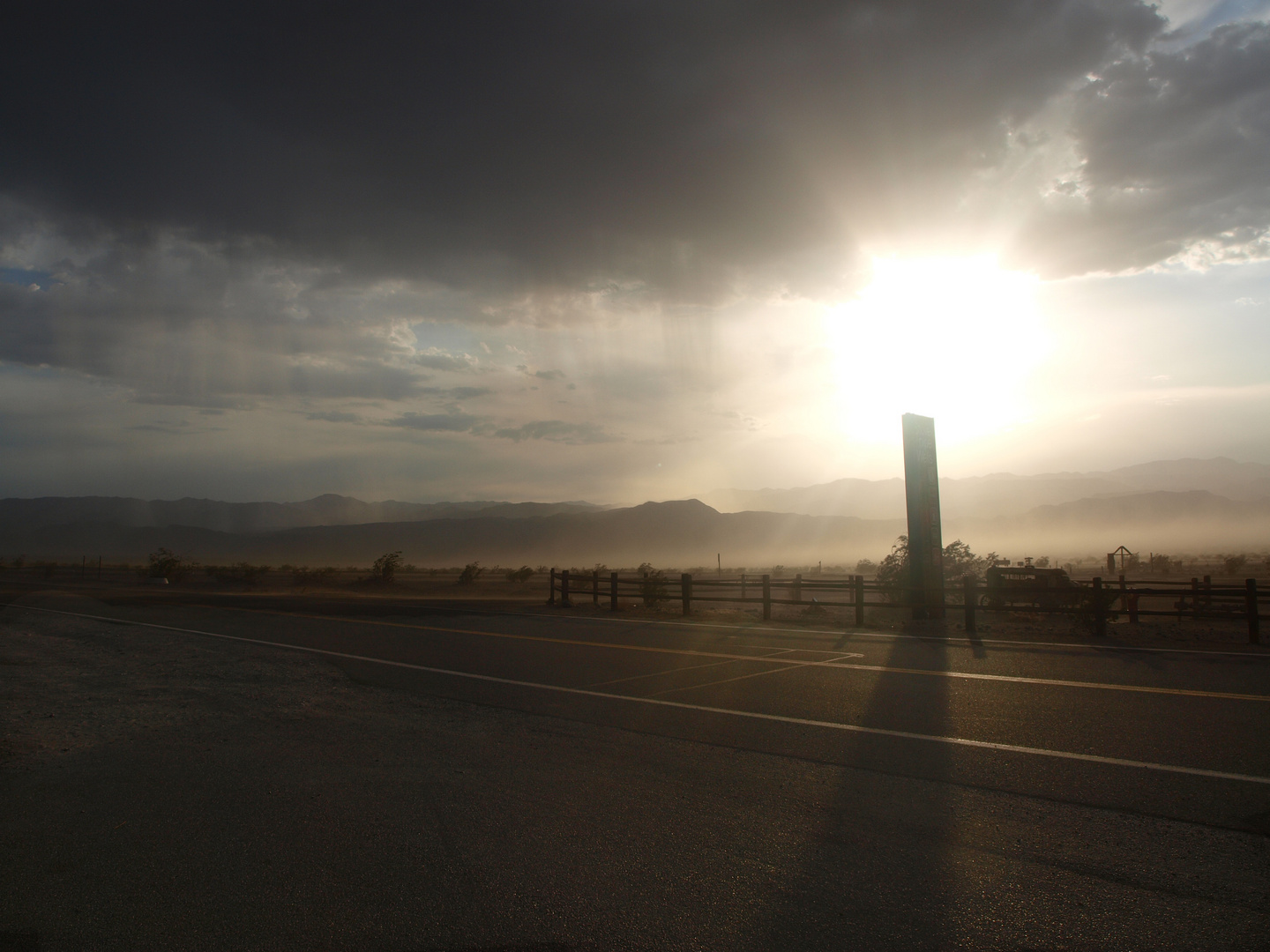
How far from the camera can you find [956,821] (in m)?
5.20

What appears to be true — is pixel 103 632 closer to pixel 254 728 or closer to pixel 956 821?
pixel 254 728

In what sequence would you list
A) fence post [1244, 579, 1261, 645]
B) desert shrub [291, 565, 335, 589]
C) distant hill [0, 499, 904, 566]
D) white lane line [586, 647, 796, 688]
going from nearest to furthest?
white lane line [586, 647, 796, 688]
fence post [1244, 579, 1261, 645]
desert shrub [291, 565, 335, 589]
distant hill [0, 499, 904, 566]

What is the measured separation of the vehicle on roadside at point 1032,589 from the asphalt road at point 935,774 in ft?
7.47

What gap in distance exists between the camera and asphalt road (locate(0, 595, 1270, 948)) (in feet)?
12.8

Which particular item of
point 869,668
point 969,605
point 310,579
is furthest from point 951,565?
point 310,579

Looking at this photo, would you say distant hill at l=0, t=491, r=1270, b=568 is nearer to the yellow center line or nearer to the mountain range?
the mountain range

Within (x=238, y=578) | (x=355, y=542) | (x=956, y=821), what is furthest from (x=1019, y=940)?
(x=355, y=542)

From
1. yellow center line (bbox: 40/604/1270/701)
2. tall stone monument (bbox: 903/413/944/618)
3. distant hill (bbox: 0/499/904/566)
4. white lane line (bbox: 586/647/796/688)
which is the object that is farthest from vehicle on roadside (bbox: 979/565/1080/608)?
distant hill (bbox: 0/499/904/566)

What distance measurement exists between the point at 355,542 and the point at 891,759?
16221 cm

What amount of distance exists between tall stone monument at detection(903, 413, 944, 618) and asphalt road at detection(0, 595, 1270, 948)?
4876 millimetres

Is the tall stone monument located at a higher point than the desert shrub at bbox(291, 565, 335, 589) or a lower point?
higher

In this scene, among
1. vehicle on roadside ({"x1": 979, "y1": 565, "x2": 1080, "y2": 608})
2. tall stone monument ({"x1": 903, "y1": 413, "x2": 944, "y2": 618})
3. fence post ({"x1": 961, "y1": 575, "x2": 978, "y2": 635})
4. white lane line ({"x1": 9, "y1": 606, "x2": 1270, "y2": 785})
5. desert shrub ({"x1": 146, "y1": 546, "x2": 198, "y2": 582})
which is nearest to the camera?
white lane line ({"x1": 9, "y1": 606, "x2": 1270, "y2": 785})

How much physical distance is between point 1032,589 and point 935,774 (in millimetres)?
11724

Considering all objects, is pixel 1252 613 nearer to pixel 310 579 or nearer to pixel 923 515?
pixel 923 515
